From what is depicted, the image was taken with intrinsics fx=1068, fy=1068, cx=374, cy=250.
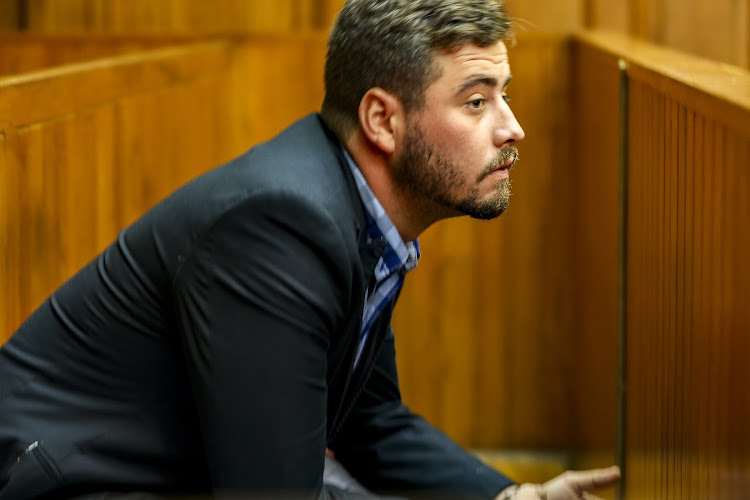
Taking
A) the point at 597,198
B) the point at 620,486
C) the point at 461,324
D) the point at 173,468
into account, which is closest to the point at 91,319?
the point at 173,468

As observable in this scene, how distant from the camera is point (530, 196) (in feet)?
9.98

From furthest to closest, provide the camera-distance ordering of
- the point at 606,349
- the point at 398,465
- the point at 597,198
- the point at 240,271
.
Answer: the point at 597,198 < the point at 606,349 < the point at 398,465 < the point at 240,271

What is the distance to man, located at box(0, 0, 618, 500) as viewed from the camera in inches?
44.8

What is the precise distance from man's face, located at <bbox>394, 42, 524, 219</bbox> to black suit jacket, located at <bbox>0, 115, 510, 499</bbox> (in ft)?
0.37

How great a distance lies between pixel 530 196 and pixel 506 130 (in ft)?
5.62

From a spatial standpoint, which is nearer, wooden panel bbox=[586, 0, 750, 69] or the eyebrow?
the eyebrow

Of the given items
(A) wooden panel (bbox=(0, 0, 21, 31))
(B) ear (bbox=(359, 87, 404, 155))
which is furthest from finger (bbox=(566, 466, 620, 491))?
(A) wooden panel (bbox=(0, 0, 21, 31))

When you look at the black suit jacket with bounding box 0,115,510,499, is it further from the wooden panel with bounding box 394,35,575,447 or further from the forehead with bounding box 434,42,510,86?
the wooden panel with bounding box 394,35,575,447

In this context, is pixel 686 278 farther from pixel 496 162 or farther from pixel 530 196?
pixel 530 196

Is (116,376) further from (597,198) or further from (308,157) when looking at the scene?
(597,198)

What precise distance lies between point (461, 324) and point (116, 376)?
1901mm

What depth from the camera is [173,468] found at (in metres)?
1.28

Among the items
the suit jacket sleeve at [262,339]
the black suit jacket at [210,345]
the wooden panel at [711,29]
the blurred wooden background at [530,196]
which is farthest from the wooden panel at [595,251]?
the suit jacket sleeve at [262,339]

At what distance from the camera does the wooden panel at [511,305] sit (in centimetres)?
302
